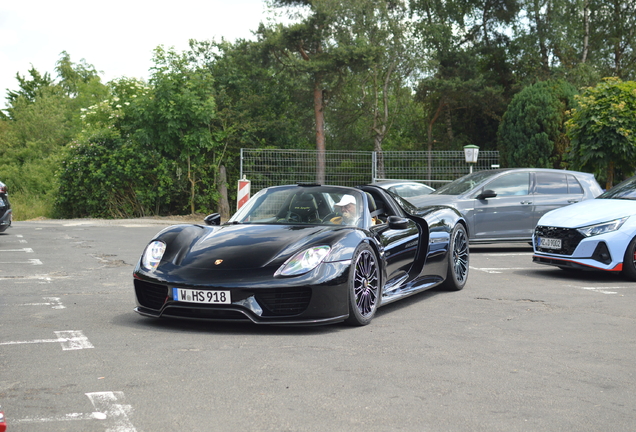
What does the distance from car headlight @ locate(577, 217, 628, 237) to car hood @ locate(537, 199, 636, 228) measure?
0.17 feet

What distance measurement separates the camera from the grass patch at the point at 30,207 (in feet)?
89.4

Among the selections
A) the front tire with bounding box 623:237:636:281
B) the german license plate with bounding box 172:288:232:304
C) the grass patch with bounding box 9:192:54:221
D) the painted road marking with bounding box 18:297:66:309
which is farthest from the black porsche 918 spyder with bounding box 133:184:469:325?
the grass patch with bounding box 9:192:54:221

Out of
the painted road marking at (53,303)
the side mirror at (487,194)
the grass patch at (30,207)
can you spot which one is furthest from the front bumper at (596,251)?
the grass patch at (30,207)

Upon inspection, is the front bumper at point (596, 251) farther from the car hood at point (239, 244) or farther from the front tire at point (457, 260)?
the car hood at point (239, 244)

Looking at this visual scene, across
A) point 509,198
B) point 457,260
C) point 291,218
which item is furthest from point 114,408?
point 509,198

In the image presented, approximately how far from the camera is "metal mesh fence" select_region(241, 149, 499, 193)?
2181 cm

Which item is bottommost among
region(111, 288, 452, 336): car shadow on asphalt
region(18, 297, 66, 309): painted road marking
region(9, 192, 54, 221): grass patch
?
region(9, 192, 54, 221): grass patch

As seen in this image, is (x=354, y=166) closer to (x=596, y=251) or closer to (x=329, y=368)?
(x=596, y=251)

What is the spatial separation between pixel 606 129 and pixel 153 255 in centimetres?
1447

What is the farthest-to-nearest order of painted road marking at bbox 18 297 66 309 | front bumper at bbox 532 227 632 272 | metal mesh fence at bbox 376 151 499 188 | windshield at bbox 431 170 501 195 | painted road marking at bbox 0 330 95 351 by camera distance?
metal mesh fence at bbox 376 151 499 188
windshield at bbox 431 170 501 195
front bumper at bbox 532 227 632 272
painted road marking at bbox 18 297 66 309
painted road marking at bbox 0 330 95 351

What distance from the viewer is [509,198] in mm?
13023

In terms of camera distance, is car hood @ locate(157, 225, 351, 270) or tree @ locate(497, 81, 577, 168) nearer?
car hood @ locate(157, 225, 351, 270)

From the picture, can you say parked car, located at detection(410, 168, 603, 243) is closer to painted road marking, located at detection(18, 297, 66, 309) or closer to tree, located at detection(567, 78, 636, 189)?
tree, located at detection(567, 78, 636, 189)

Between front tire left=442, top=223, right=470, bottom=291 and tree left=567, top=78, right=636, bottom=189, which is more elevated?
tree left=567, top=78, right=636, bottom=189
